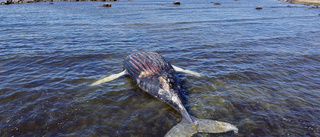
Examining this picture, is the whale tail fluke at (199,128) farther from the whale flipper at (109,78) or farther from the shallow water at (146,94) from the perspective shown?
the whale flipper at (109,78)

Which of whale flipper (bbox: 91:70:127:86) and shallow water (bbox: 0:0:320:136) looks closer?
shallow water (bbox: 0:0:320:136)

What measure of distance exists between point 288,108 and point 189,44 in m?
10.7

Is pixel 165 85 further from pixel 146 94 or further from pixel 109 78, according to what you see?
pixel 109 78

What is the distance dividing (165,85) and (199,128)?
8.52ft

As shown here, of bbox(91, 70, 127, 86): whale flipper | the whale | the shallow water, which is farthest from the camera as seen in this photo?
bbox(91, 70, 127, 86): whale flipper

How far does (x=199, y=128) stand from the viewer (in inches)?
254

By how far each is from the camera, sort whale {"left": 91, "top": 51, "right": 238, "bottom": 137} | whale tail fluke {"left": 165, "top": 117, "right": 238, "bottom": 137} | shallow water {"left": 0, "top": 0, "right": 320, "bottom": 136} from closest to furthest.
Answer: whale tail fluke {"left": 165, "top": 117, "right": 238, "bottom": 137}
whale {"left": 91, "top": 51, "right": 238, "bottom": 137}
shallow water {"left": 0, "top": 0, "right": 320, "bottom": 136}

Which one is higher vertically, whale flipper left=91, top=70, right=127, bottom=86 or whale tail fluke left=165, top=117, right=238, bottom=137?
whale flipper left=91, top=70, right=127, bottom=86

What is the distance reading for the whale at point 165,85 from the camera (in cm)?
643

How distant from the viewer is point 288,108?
7.84 m

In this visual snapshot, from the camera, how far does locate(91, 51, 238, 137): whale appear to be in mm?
6430

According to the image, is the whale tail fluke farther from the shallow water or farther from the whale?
the shallow water

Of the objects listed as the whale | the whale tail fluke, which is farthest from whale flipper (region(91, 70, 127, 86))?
the whale tail fluke

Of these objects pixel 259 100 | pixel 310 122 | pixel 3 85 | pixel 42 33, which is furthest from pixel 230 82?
pixel 42 33
